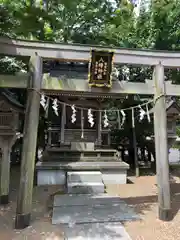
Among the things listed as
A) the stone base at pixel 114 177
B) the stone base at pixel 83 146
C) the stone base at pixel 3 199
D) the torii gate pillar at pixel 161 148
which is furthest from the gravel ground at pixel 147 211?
the stone base at pixel 3 199

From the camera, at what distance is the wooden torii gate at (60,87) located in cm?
443

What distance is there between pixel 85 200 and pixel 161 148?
2843 mm

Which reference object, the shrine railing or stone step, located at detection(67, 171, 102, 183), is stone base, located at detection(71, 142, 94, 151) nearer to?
the shrine railing

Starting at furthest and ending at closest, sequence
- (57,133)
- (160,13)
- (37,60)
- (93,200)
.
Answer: (57,133), (160,13), (93,200), (37,60)

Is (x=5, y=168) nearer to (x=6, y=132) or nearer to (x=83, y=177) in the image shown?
(x=6, y=132)

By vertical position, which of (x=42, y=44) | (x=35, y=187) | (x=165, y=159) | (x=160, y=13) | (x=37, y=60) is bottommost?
(x=35, y=187)

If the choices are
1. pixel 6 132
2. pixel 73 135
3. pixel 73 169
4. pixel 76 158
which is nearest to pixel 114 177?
pixel 73 169

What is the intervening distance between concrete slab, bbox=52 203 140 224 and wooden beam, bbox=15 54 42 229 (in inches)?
29.5

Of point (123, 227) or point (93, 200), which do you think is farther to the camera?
point (93, 200)

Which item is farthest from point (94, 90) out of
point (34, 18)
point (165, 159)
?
point (165, 159)

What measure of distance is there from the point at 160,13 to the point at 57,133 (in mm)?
7589

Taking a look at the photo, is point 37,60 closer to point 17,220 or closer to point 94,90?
point 94,90

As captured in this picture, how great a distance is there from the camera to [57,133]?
10.7 meters

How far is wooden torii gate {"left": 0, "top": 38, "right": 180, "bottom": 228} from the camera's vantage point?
4434 mm
